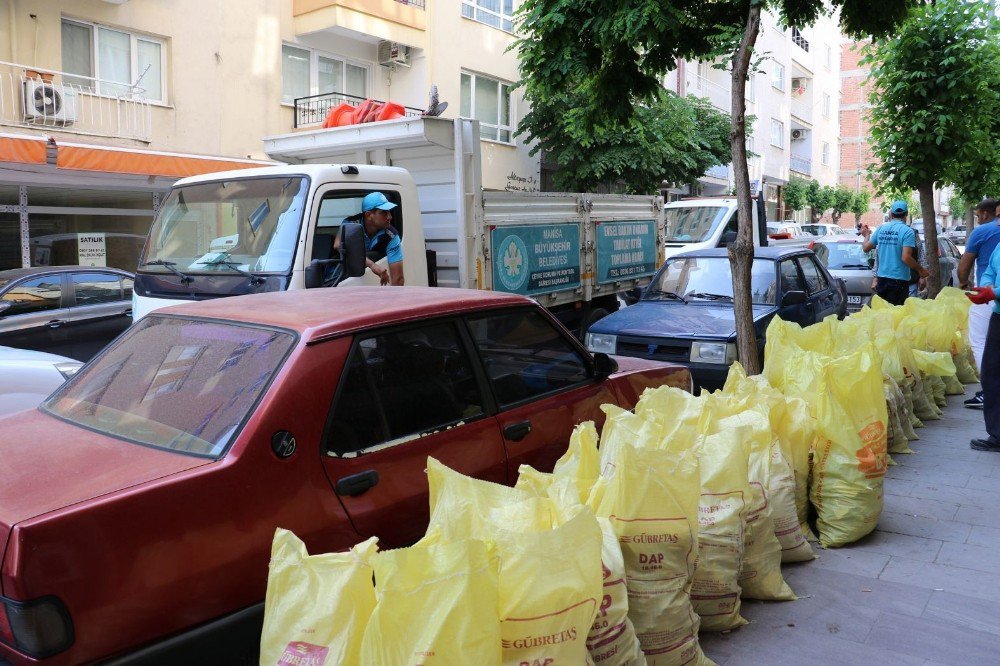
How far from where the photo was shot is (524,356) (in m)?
3.99

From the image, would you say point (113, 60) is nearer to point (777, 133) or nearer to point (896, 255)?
point (896, 255)

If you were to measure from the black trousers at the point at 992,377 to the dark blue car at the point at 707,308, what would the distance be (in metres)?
1.83

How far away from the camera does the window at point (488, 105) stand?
21.9 meters

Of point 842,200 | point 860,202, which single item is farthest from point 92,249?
point 860,202

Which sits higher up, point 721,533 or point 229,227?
point 229,227

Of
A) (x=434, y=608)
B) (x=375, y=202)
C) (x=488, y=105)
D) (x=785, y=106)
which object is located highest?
(x=785, y=106)

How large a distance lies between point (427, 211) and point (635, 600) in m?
4.93

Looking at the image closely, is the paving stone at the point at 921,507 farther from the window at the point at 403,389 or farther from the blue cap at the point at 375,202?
the blue cap at the point at 375,202

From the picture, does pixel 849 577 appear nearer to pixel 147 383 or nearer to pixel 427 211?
pixel 147 383

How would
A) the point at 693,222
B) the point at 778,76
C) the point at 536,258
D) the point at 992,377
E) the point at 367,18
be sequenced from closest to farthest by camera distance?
the point at 992,377 < the point at 536,258 < the point at 693,222 < the point at 367,18 < the point at 778,76

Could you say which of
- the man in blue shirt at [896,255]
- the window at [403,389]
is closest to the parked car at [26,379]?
the window at [403,389]

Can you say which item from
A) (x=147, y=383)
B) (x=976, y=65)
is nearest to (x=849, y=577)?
(x=147, y=383)

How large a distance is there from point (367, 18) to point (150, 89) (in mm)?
5195

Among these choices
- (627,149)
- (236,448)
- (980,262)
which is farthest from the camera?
(627,149)
